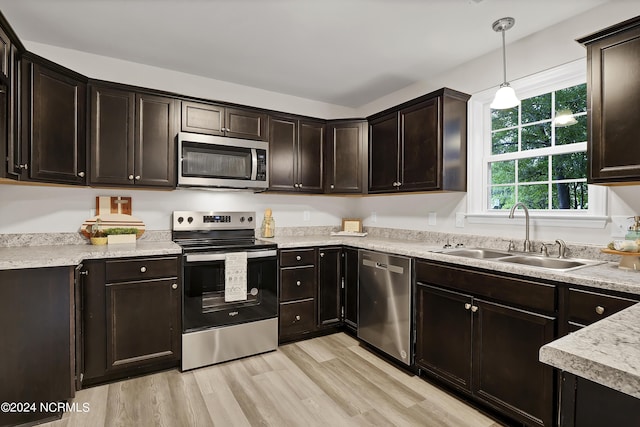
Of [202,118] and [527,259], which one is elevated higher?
[202,118]

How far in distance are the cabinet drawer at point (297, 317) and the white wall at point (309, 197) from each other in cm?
103

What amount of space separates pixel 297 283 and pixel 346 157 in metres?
1.45

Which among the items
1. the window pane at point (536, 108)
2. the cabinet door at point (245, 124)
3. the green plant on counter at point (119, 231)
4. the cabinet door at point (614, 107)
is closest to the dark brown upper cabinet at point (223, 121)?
the cabinet door at point (245, 124)

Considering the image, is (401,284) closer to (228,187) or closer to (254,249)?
(254,249)

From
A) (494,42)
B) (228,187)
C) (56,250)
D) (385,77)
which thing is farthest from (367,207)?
(56,250)

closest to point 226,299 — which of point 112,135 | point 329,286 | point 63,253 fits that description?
point 329,286

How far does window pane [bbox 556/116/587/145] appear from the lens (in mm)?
2250

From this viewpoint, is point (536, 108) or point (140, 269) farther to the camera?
point (536, 108)

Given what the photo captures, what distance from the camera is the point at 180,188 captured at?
2.98m

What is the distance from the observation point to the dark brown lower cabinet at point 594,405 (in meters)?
0.63

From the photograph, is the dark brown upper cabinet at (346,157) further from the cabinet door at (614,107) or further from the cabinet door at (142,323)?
the cabinet door at (614,107)

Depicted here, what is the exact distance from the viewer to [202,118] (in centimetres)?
294

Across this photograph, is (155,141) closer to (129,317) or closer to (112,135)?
(112,135)

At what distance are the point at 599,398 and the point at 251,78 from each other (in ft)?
10.9
